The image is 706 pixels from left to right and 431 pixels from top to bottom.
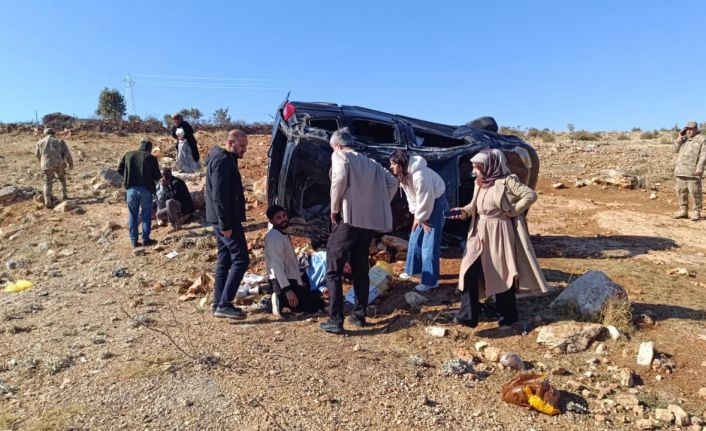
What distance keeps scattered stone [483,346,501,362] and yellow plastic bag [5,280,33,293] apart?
223 inches

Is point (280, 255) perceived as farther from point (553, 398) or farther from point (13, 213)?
point (13, 213)

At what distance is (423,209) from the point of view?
5238mm

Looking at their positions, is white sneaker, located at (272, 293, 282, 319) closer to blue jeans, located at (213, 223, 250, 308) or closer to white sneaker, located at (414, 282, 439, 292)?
blue jeans, located at (213, 223, 250, 308)

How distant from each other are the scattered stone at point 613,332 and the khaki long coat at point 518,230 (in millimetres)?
607

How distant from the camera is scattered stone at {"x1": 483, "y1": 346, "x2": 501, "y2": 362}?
13.2ft

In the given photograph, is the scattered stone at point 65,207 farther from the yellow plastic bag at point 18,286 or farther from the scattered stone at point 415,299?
the scattered stone at point 415,299

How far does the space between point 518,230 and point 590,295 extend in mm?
982

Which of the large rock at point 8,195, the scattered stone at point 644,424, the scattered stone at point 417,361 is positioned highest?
the large rock at point 8,195

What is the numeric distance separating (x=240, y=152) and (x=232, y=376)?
1999 mm

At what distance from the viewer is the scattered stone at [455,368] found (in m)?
3.78

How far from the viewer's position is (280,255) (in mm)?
5023

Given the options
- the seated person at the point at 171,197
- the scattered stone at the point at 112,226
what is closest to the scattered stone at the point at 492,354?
the seated person at the point at 171,197

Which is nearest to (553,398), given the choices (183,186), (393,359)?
(393,359)

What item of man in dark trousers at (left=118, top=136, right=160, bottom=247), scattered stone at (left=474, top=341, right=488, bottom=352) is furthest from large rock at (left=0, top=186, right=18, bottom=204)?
scattered stone at (left=474, top=341, right=488, bottom=352)
